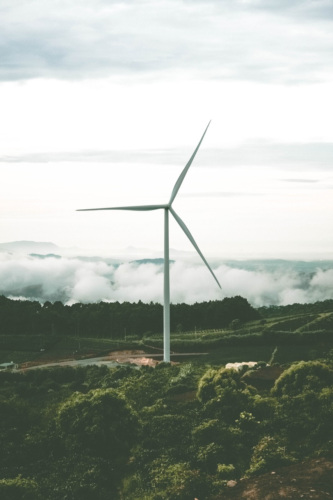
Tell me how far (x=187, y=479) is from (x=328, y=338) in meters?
70.6

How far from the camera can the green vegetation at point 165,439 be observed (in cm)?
2792

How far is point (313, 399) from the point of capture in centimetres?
3719

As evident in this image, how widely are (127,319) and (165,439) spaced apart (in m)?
106

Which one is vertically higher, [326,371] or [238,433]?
[326,371]

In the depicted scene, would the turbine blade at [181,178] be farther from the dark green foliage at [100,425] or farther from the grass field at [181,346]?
the dark green foliage at [100,425]

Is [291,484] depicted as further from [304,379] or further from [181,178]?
[181,178]

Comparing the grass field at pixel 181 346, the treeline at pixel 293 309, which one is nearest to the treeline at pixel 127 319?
the grass field at pixel 181 346

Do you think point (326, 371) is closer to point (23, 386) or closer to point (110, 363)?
point (23, 386)

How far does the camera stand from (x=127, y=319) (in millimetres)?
138500

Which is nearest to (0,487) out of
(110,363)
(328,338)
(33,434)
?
(33,434)

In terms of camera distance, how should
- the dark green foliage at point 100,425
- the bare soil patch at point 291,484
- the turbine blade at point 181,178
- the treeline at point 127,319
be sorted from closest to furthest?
1. the bare soil patch at point 291,484
2. the dark green foliage at point 100,425
3. the turbine blade at point 181,178
4. the treeline at point 127,319

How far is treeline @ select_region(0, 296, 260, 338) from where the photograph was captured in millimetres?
134750

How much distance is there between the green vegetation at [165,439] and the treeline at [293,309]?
362ft

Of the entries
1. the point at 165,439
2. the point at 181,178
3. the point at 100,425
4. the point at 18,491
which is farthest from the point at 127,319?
the point at 18,491
